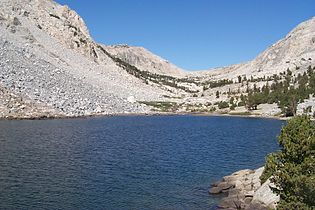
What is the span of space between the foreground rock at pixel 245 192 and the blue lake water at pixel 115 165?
144 centimetres

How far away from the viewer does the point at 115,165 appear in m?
49.3

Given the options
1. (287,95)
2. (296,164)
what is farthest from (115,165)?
(287,95)

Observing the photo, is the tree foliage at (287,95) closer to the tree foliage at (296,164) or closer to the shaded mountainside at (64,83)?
the shaded mountainside at (64,83)

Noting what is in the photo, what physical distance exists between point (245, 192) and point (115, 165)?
18582 millimetres

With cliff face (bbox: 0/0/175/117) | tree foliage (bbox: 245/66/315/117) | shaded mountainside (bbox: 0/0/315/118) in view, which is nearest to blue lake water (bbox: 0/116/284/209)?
shaded mountainside (bbox: 0/0/315/118)

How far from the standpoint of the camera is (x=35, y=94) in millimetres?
108000

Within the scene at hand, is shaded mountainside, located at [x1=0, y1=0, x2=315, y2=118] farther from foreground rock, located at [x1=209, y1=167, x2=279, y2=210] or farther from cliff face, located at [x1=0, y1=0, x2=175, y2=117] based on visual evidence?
foreground rock, located at [x1=209, y1=167, x2=279, y2=210]

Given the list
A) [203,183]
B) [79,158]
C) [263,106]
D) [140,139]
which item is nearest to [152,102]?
[263,106]

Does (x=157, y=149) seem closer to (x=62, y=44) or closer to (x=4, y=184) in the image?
(x=4, y=184)

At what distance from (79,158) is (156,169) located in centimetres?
1132

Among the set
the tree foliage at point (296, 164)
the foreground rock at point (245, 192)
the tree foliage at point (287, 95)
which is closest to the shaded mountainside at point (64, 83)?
the tree foliage at point (287, 95)

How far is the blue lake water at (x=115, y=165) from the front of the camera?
1388 inches

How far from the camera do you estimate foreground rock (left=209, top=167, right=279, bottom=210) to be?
3092 cm

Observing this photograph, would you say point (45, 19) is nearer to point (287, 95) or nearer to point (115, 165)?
point (287, 95)
